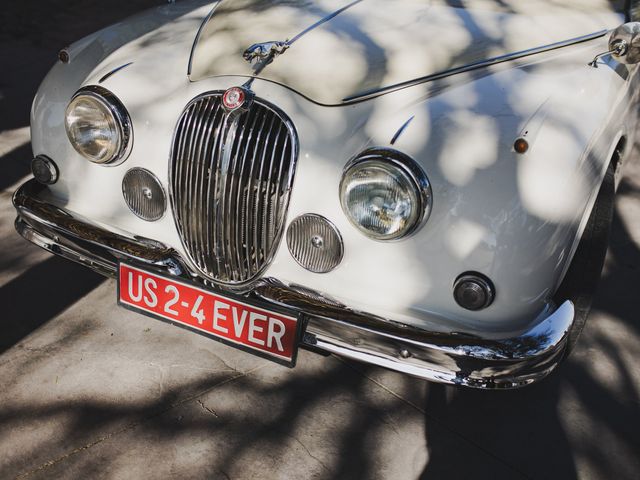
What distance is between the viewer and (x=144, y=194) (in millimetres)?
2488

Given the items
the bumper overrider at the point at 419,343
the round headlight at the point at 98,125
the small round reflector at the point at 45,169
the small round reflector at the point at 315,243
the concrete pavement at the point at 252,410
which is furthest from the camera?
the small round reflector at the point at 45,169

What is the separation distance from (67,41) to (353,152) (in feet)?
15.5

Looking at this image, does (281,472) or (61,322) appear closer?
(281,472)

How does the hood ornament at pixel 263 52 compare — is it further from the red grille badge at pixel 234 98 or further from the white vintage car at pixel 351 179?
the red grille badge at pixel 234 98

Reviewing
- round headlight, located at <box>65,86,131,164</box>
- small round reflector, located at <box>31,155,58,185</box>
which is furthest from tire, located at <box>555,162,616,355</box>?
small round reflector, located at <box>31,155,58,185</box>

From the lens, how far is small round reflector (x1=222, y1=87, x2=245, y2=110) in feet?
7.43

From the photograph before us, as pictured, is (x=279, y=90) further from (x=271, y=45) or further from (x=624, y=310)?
(x=624, y=310)

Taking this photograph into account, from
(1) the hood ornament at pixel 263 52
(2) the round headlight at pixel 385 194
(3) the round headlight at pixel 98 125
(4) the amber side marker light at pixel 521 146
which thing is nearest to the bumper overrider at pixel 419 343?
(2) the round headlight at pixel 385 194

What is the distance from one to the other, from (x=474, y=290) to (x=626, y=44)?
119 centimetres

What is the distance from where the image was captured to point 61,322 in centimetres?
294

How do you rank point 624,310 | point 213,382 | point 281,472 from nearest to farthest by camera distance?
point 281,472 < point 213,382 < point 624,310

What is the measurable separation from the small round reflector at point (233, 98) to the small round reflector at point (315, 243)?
0.43 meters

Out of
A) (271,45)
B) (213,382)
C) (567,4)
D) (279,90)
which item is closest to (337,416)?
(213,382)

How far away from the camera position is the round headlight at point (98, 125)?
2451mm
